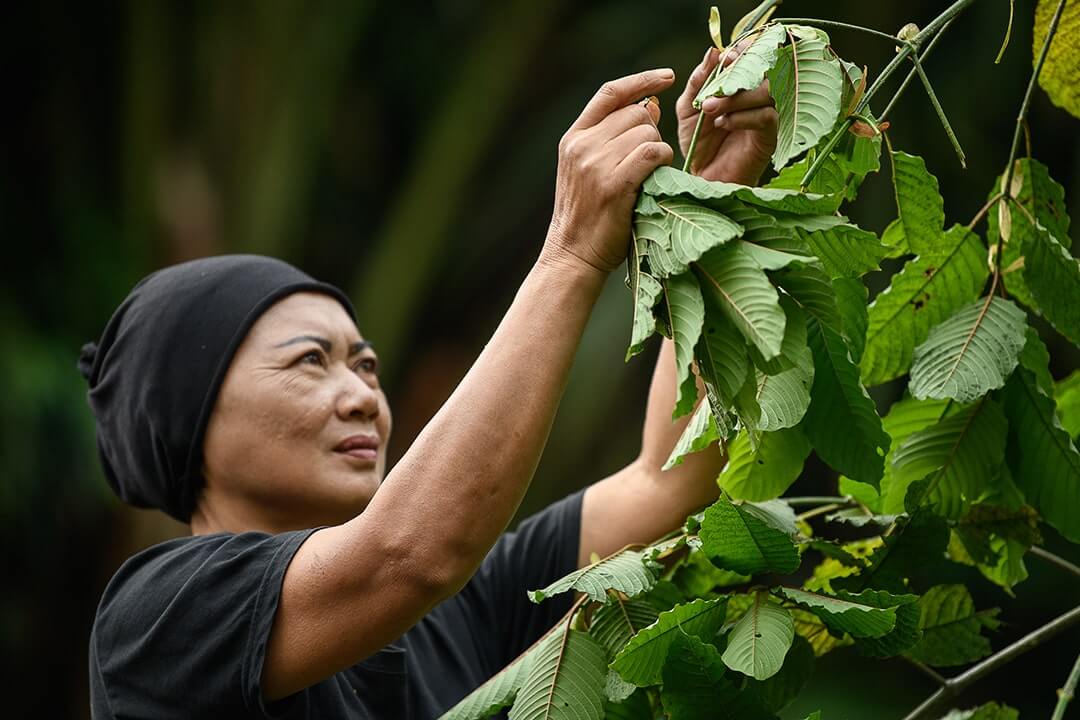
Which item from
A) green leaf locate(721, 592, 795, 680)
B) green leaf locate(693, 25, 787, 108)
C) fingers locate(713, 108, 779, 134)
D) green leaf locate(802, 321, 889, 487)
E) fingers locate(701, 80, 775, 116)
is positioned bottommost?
green leaf locate(721, 592, 795, 680)

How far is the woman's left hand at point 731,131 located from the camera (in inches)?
52.8

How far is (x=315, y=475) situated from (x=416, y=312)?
3.93 meters

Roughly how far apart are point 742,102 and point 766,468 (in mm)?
361

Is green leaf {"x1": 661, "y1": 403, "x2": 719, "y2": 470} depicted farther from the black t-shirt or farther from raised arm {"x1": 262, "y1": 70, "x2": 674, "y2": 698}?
the black t-shirt

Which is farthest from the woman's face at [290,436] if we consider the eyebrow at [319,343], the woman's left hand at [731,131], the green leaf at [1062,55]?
the green leaf at [1062,55]

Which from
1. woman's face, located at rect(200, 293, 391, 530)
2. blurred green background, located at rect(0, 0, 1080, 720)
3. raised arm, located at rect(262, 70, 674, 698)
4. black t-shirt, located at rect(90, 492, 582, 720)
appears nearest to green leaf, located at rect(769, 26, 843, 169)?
raised arm, located at rect(262, 70, 674, 698)

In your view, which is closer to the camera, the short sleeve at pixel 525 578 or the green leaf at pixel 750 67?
the green leaf at pixel 750 67

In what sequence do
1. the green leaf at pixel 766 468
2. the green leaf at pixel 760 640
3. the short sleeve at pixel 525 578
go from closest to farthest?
the green leaf at pixel 760 640 < the green leaf at pixel 766 468 < the short sleeve at pixel 525 578

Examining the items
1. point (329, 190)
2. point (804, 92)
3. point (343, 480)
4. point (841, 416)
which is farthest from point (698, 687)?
point (329, 190)

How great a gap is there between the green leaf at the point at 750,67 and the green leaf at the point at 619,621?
0.50 m

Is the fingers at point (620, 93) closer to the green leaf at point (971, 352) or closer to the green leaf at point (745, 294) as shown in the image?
the green leaf at point (745, 294)

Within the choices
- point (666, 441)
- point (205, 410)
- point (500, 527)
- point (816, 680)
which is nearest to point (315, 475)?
point (205, 410)

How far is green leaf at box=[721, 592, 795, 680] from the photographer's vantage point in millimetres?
1124

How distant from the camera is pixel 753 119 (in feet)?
4.44
